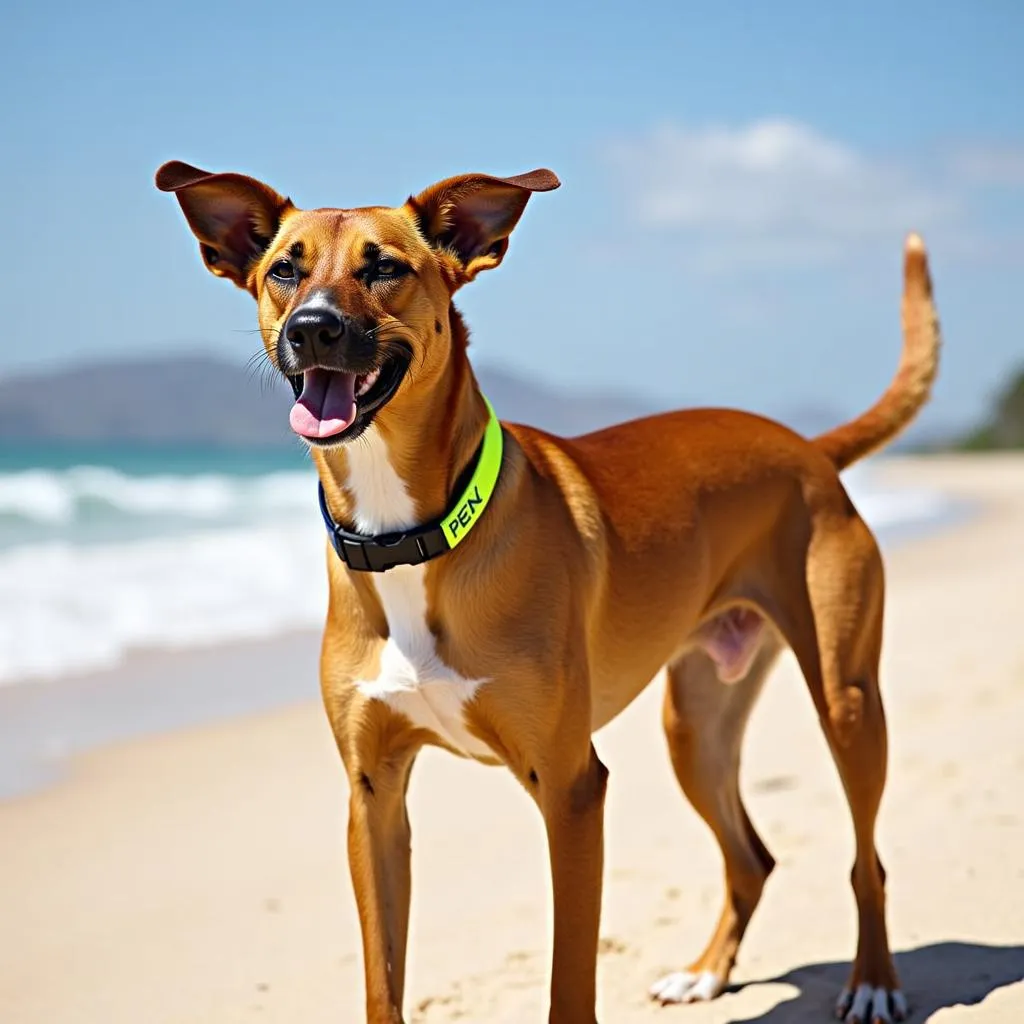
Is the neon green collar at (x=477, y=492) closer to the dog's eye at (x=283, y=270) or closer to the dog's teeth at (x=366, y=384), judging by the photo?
the dog's teeth at (x=366, y=384)

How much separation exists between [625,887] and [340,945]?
107cm

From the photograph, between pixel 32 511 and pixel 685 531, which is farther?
pixel 32 511

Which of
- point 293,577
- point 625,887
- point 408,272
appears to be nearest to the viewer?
point 408,272

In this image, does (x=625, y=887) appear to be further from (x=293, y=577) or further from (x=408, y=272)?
(x=293, y=577)

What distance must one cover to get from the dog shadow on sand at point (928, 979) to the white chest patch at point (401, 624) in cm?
152

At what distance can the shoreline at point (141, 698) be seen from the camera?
263 inches

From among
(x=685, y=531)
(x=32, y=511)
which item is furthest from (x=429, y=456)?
(x=32, y=511)

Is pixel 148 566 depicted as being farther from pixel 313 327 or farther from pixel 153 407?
pixel 153 407

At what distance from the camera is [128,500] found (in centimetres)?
2377

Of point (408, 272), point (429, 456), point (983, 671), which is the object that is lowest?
point (983, 671)

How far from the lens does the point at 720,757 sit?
455 cm

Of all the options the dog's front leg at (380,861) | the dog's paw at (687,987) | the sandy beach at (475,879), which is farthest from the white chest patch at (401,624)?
the dog's paw at (687,987)

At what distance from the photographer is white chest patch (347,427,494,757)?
3211mm

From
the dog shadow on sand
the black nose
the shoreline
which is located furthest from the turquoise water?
the black nose
